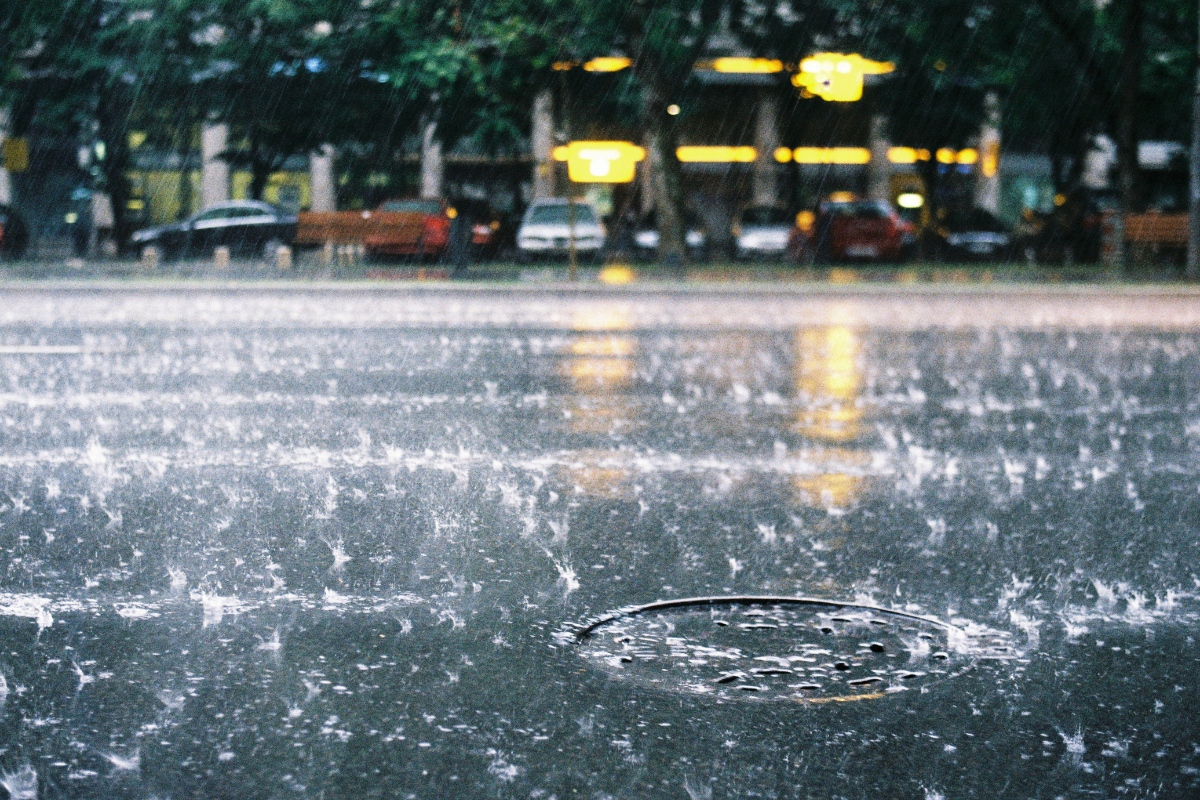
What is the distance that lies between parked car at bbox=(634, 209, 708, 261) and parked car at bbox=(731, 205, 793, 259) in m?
0.92

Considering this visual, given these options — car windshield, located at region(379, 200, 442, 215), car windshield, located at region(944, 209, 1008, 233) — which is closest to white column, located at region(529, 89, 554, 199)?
car windshield, located at region(944, 209, 1008, 233)

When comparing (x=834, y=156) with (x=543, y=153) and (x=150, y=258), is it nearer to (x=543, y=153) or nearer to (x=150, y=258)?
(x=543, y=153)

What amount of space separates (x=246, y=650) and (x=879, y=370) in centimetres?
852

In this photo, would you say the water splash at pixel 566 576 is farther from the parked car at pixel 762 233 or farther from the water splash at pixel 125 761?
the parked car at pixel 762 233

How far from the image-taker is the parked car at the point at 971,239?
123 ft

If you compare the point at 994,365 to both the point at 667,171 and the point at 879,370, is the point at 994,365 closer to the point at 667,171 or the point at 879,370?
the point at 879,370

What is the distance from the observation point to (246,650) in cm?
442

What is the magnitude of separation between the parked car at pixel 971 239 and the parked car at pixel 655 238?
589 cm

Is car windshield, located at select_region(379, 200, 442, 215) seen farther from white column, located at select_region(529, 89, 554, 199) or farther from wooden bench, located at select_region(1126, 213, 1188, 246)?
white column, located at select_region(529, 89, 554, 199)

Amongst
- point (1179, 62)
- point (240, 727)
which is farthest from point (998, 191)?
point (240, 727)

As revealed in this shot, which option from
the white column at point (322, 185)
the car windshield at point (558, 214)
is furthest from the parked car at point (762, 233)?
the white column at point (322, 185)

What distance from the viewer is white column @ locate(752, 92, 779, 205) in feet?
174

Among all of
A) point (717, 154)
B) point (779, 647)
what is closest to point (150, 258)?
point (717, 154)

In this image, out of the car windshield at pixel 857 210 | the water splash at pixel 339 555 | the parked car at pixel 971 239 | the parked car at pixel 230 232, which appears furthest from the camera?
the parked car at pixel 971 239
